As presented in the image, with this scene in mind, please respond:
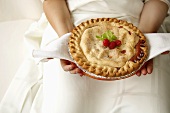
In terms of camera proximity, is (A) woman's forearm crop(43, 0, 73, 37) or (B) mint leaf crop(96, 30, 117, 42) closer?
(B) mint leaf crop(96, 30, 117, 42)

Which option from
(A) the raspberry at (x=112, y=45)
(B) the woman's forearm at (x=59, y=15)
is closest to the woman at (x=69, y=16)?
(B) the woman's forearm at (x=59, y=15)

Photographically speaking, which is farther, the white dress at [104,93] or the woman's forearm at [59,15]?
the woman's forearm at [59,15]

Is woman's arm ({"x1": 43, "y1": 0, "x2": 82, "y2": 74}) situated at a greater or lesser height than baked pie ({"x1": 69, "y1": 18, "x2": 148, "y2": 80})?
greater

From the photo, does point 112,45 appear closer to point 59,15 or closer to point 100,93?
point 100,93

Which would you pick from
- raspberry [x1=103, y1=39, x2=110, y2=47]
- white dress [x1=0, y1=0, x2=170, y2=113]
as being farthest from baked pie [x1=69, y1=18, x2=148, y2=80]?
white dress [x1=0, y1=0, x2=170, y2=113]

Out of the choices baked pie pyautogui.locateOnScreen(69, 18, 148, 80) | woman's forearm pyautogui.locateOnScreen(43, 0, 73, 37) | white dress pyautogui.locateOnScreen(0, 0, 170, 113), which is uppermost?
woman's forearm pyautogui.locateOnScreen(43, 0, 73, 37)

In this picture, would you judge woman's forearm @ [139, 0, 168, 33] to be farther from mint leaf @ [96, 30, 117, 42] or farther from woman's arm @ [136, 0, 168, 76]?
mint leaf @ [96, 30, 117, 42]

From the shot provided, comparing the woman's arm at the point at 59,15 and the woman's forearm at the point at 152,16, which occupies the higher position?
the woman's arm at the point at 59,15

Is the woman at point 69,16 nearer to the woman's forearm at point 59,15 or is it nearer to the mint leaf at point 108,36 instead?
the woman's forearm at point 59,15
